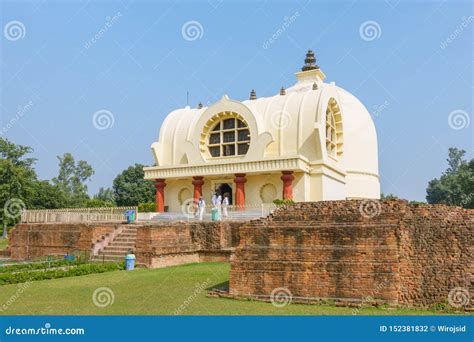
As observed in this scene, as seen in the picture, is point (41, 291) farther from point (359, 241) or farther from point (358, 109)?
point (358, 109)

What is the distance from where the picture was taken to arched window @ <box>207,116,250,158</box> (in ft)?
85.3

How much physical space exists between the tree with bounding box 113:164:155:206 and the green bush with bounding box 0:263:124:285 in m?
37.6

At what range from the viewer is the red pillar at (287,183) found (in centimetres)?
2289

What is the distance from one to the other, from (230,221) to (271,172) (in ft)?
26.1

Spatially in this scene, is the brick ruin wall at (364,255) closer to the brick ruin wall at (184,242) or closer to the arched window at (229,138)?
the brick ruin wall at (184,242)

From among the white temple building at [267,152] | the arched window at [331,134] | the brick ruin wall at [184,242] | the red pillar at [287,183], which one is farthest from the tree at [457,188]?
the brick ruin wall at [184,242]

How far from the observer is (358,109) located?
31.9m

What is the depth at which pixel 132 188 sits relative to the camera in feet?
169

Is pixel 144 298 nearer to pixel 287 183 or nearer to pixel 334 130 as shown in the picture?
pixel 287 183

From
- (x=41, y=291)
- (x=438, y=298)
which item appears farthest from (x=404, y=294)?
(x=41, y=291)

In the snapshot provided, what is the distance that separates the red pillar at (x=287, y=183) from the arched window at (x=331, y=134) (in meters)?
4.31

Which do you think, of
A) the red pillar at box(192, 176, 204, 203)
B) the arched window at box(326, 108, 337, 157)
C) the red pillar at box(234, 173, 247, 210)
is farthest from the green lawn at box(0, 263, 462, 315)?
the arched window at box(326, 108, 337, 157)

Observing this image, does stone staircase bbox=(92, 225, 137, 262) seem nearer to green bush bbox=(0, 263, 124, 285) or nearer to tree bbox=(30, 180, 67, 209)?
green bush bbox=(0, 263, 124, 285)

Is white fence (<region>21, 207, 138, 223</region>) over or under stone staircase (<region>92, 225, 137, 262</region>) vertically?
over
